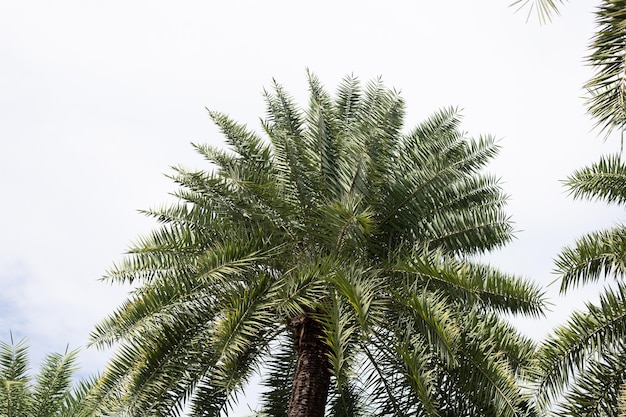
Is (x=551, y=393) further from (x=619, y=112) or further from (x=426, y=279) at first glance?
(x=619, y=112)

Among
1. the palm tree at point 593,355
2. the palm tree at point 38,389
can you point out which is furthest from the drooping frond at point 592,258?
the palm tree at point 38,389

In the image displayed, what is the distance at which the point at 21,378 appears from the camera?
13.3 m

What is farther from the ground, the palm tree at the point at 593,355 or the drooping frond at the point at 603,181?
the drooping frond at the point at 603,181

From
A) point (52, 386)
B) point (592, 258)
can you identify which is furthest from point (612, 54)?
point (52, 386)

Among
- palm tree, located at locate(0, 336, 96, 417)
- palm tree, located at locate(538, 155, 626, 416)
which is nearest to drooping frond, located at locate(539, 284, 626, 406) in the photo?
palm tree, located at locate(538, 155, 626, 416)

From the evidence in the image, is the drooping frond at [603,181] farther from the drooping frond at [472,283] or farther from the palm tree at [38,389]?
the palm tree at [38,389]

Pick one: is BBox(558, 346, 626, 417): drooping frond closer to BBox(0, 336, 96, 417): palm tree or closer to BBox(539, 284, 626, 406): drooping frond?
BBox(539, 284, 626, 406): drooping frond

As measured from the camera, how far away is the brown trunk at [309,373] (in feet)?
34.6

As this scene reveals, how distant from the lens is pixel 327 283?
9898 mm

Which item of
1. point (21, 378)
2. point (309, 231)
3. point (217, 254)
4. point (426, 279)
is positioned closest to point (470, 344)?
point (426, 279)

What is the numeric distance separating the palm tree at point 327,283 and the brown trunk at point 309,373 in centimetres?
2

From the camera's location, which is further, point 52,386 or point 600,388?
point 52,386

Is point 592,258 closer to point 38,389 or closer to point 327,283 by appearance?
point 327,283

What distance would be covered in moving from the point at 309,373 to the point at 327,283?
1.61 meters
